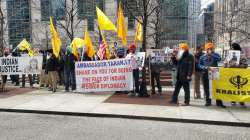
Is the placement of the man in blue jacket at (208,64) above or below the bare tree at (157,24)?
below

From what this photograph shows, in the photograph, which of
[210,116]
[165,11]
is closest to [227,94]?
[210,116]

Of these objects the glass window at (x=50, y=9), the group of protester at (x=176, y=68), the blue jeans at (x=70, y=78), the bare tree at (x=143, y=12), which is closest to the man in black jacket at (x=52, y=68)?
the group of protester at (x=176, y=68)

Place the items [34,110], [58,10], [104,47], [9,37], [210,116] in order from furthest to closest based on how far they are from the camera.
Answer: [9,37] < [58,10] < [104,47] < [34,110] < [210,116]

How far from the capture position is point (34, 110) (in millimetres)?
11555

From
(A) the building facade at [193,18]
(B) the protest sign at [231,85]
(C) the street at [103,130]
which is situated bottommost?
(C) the street at [103,130]

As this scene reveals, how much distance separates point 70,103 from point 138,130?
4.16m

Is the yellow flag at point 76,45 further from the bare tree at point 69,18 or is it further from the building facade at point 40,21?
the building facade at point 40,21

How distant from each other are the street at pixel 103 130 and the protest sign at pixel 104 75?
4.04 m

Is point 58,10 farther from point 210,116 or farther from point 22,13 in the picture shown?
point 210,116

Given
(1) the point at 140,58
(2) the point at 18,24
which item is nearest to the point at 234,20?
(1) the point at 140,58

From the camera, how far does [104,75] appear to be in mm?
14680

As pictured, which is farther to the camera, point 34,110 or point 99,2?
point 99,2

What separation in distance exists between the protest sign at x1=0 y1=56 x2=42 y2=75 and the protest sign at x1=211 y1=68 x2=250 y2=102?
809cm

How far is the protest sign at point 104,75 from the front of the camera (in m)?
14.5
